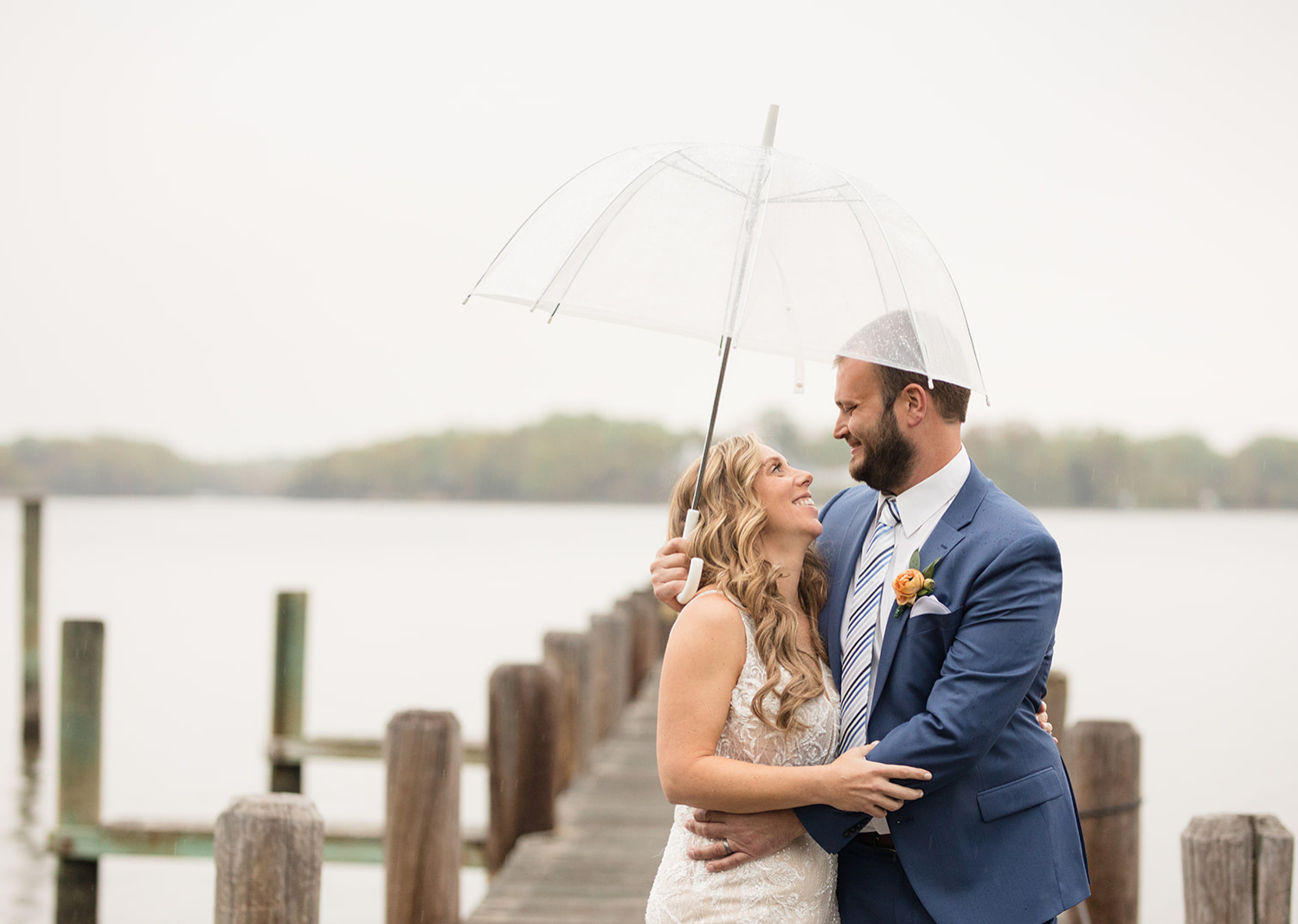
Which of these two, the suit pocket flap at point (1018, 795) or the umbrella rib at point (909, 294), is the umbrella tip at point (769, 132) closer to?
the umbrella rib at point (909, 294)

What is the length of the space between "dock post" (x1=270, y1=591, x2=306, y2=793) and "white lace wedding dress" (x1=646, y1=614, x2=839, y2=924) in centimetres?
814

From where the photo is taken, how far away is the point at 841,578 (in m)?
3.16

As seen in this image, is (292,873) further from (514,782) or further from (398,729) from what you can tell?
(514,782)

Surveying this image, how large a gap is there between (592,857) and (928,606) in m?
4.14

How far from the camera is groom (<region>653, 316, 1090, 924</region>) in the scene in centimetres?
268

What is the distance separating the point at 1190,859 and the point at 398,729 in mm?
2639

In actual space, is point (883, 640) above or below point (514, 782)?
above

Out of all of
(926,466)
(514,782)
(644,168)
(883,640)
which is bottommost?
(514,782)

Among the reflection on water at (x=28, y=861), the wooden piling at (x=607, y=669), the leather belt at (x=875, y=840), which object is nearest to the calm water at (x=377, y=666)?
the reflection on water at (x=28, y=861)

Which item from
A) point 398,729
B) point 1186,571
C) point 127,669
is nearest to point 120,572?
point 127,669

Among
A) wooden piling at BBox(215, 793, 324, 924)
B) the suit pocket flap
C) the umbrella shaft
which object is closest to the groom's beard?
the umbrella shaft

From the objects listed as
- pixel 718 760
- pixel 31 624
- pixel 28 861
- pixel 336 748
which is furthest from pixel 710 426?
pixel 31 624

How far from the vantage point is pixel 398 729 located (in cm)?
462

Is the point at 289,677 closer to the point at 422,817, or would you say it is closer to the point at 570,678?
the point at 570,678
